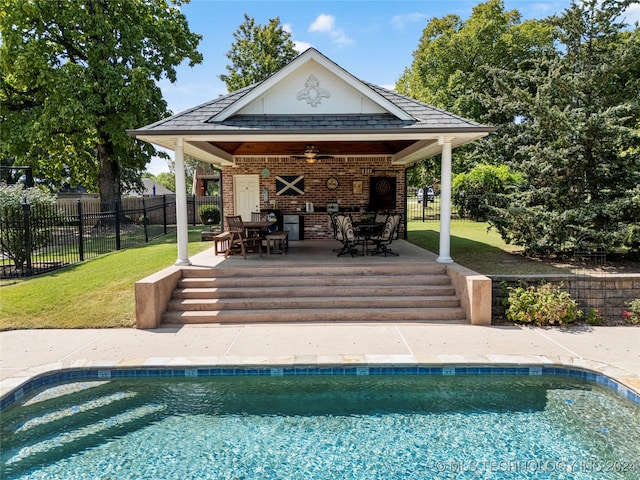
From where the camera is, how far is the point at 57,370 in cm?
530

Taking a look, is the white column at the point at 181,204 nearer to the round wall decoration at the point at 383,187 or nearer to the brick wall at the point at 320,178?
the brick wall at the point at 320,178

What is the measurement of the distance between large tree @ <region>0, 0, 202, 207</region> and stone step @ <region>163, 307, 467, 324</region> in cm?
1454

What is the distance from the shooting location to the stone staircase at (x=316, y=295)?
7.42 metres

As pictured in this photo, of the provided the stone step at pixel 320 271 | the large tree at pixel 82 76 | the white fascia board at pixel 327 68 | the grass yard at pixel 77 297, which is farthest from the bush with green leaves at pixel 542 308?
the large tree at pixel 82 76

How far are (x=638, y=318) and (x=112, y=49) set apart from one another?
21442mm

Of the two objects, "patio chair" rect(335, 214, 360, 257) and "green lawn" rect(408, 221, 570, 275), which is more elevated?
"patio chair" rect(335, 214, 360, 257)

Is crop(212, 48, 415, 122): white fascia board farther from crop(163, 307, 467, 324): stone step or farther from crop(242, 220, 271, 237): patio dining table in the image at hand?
crop(163, 307, 467, 324): stone step

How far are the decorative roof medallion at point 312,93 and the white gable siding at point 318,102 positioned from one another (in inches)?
1.2

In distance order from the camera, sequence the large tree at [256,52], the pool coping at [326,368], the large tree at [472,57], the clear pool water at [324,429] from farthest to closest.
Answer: the large tree at [256,52] < the large tree at [472,57] < the pool coping at [326,368] < the clear pool water at [324,429]

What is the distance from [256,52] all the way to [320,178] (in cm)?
2223

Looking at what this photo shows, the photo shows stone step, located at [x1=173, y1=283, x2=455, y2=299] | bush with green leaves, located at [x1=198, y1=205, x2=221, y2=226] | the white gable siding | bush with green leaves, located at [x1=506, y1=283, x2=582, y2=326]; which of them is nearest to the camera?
bush with green leaves, located at [x1=506, y1=283, x2=582, y2=326]

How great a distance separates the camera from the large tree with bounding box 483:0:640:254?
8.93 m

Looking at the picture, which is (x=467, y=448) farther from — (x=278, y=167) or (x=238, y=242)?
(x=278, y=167)

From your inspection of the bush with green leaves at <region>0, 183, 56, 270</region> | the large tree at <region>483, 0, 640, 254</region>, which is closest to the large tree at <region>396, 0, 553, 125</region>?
the large tree at <region>483, 0, 640, 254</region>
